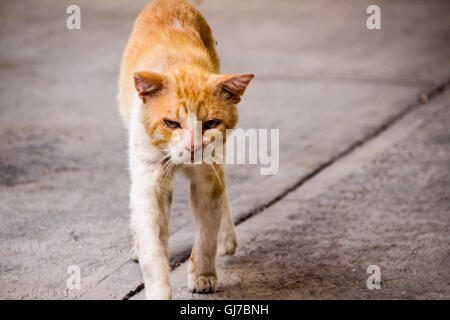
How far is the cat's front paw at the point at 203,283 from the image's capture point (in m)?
3.34

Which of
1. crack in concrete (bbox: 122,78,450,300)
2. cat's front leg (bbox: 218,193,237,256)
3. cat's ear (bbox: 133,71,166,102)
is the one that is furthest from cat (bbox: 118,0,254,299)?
cat's front leg (bbox: 218,193,237,256)

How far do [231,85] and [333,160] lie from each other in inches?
90.0

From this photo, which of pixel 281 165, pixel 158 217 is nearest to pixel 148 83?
pixel 158 217

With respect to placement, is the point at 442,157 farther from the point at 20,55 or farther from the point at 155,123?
the point at 20,55

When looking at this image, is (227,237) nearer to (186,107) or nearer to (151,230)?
(151,230)

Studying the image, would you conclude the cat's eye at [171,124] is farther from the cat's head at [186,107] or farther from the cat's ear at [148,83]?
the cat's ear at [148,83]

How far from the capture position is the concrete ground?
3.54 m

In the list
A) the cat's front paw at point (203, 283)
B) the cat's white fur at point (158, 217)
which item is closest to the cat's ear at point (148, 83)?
the cat's white fur at point (158, 217)

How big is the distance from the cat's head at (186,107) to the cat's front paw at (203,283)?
71 centimetres

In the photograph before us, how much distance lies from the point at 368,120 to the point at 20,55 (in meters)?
4.02

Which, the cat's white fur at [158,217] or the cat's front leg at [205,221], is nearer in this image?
the cat's white fur at [158,217]

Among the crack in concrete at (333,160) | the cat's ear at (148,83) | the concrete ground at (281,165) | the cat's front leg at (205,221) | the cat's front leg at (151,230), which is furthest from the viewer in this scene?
the crack in concrete at (333,160)

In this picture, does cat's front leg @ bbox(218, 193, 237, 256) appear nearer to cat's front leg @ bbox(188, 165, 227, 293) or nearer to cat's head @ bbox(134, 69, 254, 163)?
cat's front leg @ bbox(188, 165, 227, 293)
